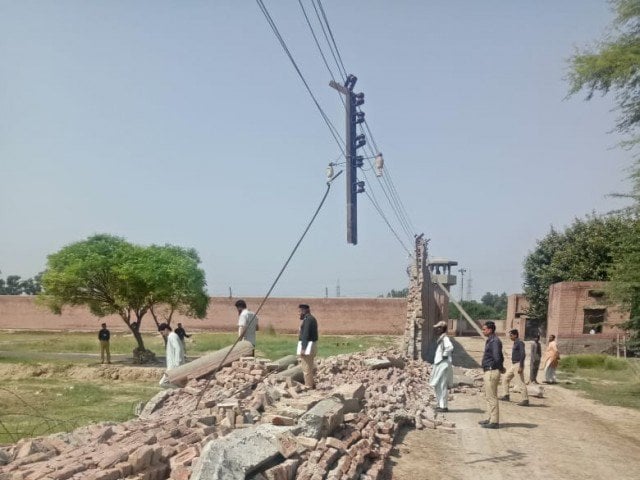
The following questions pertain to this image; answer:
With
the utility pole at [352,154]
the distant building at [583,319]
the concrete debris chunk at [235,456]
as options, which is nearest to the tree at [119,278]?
the utility pole at [352,154]

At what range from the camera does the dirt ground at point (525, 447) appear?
6.93 metres

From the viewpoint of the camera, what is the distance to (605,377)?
18.2m

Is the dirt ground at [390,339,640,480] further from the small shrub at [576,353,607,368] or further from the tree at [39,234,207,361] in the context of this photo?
the tree at [39,234,207,361]

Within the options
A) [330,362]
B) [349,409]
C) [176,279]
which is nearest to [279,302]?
[176,279]

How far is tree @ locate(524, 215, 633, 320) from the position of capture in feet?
99.2

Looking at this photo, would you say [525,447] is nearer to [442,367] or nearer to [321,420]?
[442,367]

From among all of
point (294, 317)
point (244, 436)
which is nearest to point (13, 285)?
point (294, 317)

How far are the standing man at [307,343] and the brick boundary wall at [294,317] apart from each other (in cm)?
3019

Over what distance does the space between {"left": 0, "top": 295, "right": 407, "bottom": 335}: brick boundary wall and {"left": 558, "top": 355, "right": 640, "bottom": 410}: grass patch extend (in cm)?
1927

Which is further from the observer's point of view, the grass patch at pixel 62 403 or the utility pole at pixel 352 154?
the utility pole at pixel 352 154

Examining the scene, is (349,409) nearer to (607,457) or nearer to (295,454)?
(295,454)

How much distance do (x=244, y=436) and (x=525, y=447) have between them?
4742 mm

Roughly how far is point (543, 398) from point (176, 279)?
44.8ft

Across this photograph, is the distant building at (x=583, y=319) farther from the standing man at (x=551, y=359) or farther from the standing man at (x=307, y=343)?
the standing man at (x=307, y=343)
